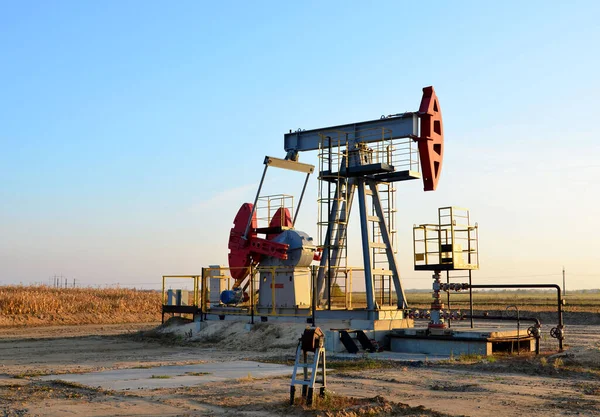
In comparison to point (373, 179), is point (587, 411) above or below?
below

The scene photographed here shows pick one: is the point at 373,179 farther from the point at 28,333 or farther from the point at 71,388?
the point at 28,333

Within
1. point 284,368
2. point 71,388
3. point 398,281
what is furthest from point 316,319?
point 71,388

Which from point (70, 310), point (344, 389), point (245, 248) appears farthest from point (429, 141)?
point (70, 310)

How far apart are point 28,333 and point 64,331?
1.19m

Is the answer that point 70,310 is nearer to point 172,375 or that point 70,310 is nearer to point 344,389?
point 172,375

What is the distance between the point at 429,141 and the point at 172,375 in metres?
8.21

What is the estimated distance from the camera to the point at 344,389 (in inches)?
377

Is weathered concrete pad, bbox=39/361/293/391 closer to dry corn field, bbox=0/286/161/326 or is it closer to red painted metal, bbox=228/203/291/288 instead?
red painted metal, bbox=228/203/291/288

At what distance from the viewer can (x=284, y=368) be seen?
12102 mm

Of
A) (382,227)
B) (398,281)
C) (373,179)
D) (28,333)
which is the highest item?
(373,179)

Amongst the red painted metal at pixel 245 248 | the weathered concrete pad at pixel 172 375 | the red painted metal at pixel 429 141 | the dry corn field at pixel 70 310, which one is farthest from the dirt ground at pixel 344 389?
the dry corn field at pixel 70 310

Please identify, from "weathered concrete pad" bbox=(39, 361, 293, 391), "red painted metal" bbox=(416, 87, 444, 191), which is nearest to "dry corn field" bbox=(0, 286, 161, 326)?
"weathered concrete pad" bbox=(39, 361, 293, 391)

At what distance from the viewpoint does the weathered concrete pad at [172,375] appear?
1008 cm

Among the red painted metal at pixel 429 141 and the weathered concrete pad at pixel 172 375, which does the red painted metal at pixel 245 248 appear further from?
the weathered concrete pad at pixel 172 375
